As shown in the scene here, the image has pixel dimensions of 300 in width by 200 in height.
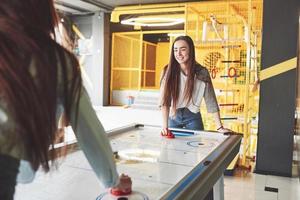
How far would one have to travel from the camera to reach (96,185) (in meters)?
1.44

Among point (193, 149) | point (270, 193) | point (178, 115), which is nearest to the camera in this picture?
point (193, 149)

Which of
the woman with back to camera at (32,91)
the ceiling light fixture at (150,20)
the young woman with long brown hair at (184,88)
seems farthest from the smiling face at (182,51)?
the ceiling light fixture at (150,20)

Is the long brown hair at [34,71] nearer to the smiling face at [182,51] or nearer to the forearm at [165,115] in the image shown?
the forearm at [165,115]

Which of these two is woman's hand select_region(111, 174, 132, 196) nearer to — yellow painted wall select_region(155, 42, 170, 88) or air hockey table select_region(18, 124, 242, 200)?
air hockey table select_region(18, 124, 242, 200)

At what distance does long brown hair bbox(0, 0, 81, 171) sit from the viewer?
73cm

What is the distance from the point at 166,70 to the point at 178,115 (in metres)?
0.44

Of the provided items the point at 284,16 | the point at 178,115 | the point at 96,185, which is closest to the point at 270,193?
the point at 178,115

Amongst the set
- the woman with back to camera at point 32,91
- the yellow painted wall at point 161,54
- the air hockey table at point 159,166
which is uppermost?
the yellow painted wall at point 161,54

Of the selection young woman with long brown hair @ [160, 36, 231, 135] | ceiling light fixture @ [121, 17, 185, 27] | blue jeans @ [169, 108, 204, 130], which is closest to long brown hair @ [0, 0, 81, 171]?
young woman with long brown hair @ [160, 36, 231, 135]

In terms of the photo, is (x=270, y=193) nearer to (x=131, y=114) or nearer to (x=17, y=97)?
(x=17, y=97)

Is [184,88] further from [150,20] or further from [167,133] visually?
[150,20]

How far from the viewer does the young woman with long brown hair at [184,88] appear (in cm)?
299

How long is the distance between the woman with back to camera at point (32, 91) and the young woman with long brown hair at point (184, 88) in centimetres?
211

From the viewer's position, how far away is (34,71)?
30.2 inches
